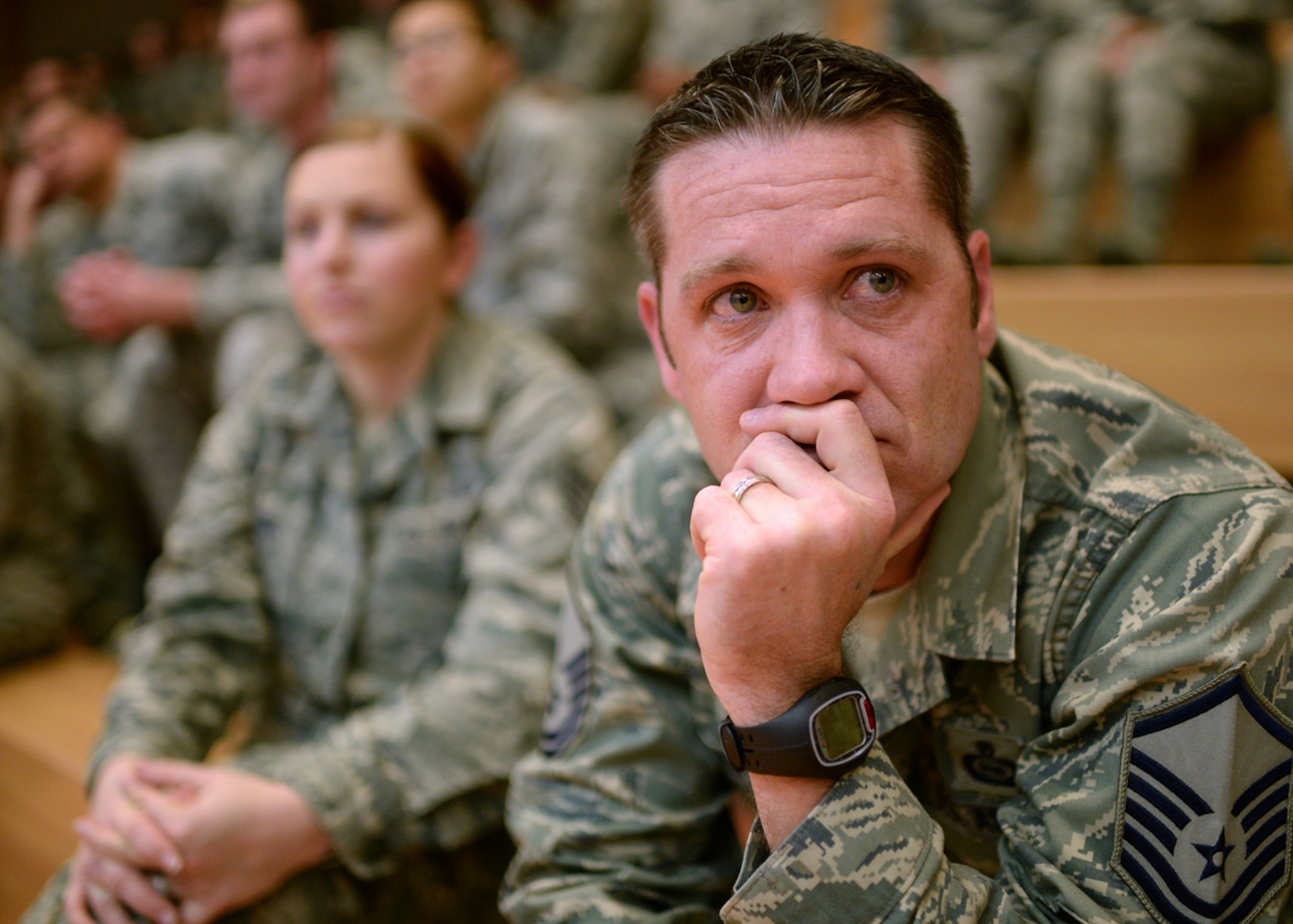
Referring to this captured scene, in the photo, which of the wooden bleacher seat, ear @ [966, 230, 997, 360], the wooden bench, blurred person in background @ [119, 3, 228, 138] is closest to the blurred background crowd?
the wooden bleacher seat

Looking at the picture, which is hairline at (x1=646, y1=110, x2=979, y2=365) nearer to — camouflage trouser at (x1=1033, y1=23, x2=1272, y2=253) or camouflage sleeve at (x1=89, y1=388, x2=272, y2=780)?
camouflage sleeve at (x1=89, y1=388, x2=272, y2=780)

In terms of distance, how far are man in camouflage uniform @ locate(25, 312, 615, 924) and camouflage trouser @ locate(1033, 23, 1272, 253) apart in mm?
1155

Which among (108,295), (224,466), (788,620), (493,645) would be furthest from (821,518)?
→ (108,295)

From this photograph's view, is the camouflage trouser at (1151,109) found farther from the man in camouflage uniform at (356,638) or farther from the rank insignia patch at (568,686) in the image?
the rank insignia patch at (568,686)

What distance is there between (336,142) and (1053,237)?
1.39 metres

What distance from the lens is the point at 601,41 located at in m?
2.86

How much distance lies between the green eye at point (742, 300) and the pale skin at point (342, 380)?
755mm

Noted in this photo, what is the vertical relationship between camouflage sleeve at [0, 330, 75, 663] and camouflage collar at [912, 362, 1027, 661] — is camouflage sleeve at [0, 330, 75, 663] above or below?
below

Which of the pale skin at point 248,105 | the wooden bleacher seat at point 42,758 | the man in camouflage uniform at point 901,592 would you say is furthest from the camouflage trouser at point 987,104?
the wooden bleacher seat at point 42,758

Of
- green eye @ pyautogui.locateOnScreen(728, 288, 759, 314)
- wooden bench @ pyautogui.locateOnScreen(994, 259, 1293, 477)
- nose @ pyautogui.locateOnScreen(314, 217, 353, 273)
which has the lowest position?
wooden bench @ pyautogui.locateOnScreen(994, 259, 1293, 477)

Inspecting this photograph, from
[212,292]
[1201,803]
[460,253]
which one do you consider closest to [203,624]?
[460,253]

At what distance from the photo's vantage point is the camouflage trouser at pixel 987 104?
2.05m

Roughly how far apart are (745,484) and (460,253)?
3.29ft

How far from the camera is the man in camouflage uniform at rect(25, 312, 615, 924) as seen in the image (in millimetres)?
1067
